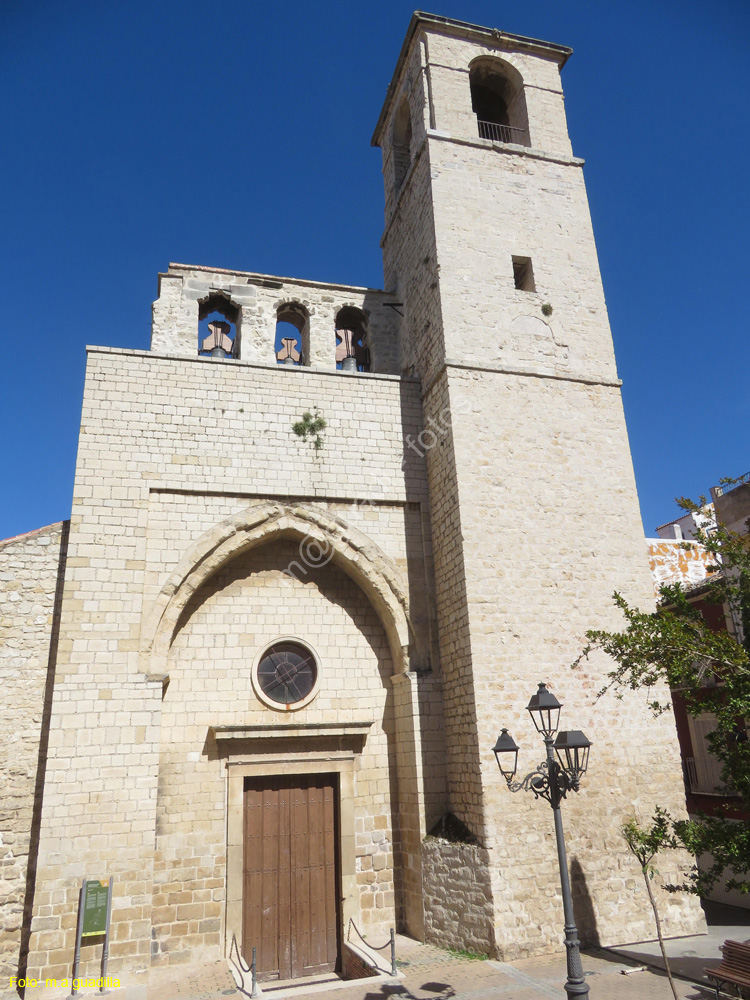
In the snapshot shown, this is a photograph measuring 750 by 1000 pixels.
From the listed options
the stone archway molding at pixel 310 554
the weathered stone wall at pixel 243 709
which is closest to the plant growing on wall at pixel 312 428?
the stone archway molding at pixel 310 554

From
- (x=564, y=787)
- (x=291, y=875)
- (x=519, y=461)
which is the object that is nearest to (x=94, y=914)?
(x=291, y=875)

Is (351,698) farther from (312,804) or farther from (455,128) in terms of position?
(455,128)

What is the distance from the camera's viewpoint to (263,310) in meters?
12.0

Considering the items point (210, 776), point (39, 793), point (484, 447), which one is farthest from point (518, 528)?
point (39, 793)

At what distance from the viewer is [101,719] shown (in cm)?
848

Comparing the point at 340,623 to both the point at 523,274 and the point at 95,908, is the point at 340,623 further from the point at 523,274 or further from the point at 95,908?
the point at 523,274

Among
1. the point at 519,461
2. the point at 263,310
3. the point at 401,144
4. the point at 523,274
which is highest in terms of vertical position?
the point at 401,144

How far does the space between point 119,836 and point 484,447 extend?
6699 millimetres

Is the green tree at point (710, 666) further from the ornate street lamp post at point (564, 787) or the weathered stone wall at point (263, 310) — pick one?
the weathered stone wall at point (263, 310)

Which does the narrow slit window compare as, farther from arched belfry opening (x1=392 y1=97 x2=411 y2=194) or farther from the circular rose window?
the circular rose window

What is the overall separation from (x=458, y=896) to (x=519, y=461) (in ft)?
18.5

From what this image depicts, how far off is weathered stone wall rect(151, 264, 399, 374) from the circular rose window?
171 inches

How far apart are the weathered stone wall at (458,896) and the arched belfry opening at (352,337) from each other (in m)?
7.90

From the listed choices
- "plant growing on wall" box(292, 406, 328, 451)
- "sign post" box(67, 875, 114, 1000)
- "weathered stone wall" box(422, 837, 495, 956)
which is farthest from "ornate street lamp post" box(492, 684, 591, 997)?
"plant growing on wall" box(292, 406, 328, 451)
